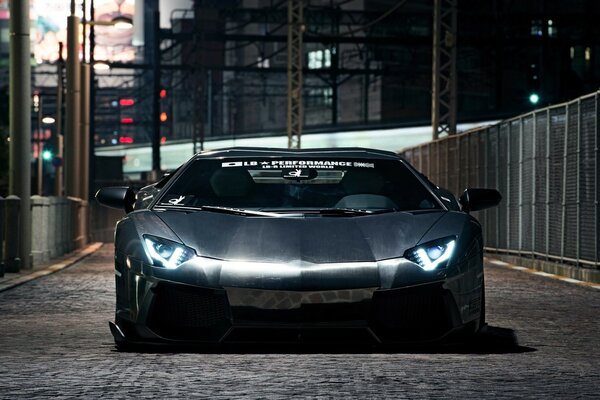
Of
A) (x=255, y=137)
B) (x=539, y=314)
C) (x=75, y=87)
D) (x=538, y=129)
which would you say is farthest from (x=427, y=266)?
(x=255, y=137)

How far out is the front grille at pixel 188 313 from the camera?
324 inches

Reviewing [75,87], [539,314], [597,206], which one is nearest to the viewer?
[539,314]

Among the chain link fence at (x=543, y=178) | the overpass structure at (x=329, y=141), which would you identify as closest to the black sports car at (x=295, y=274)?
the chain link fence at (x=543, y=178)

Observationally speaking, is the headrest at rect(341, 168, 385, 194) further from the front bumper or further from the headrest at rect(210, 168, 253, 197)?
the front bumper

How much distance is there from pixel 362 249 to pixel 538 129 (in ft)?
49.7

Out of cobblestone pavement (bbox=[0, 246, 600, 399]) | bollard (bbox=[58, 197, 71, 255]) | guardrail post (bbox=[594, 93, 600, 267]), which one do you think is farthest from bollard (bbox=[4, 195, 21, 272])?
cobblestone pavement (bbox=[0, 246, 600, 399])

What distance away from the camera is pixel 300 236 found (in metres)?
8.42

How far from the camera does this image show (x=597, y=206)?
18.7m

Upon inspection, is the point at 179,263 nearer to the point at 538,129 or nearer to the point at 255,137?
the point at 538,129

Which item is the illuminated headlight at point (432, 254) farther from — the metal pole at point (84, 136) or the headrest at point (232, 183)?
the metal pole at point (84, 136)

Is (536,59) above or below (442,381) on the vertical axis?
above

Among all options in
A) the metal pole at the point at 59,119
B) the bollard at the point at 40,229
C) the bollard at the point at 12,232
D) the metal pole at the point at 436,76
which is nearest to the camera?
the bollard at the point at 12,232

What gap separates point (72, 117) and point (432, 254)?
2833 cm

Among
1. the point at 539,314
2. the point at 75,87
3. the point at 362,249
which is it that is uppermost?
the point at 75,87
